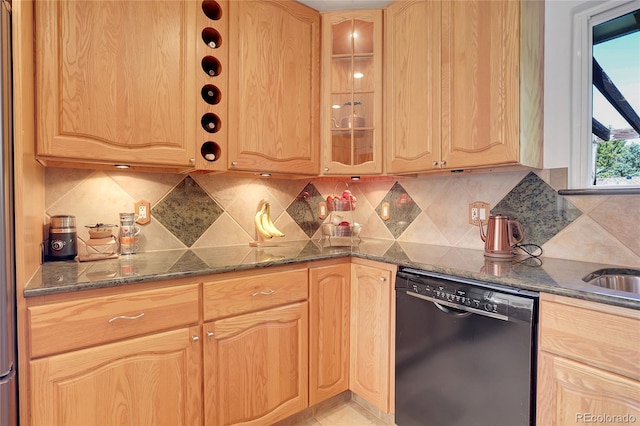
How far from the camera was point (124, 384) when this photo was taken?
123 cm

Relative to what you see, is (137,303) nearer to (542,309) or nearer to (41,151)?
(41,151)

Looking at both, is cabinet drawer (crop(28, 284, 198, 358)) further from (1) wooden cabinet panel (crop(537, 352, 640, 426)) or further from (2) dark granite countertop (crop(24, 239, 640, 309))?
(1) wooden cabinet panel (crop(537, 352, 640, 426))

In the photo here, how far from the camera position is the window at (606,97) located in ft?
4.95

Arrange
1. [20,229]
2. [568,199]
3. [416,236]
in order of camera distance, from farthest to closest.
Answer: [416,236] → [568,199] → [20,229]

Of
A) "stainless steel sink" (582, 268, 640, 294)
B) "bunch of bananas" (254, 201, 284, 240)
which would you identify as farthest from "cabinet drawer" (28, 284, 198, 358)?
"stainless steel sink" (582, 268, 640, 294)

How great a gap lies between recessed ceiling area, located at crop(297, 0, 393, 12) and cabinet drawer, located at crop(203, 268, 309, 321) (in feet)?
5.01

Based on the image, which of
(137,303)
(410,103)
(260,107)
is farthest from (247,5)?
(137,303)

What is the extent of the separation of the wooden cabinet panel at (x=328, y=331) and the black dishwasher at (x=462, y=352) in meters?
0.33

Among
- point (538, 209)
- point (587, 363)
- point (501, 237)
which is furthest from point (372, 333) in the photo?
point (538, 209)

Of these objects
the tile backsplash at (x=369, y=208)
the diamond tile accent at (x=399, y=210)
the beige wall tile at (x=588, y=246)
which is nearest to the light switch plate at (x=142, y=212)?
the tile backsplash at (x=369, y=208)

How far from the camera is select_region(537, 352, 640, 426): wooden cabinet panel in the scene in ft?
3.21

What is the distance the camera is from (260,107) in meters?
1.81

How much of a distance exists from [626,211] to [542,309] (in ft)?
2.29

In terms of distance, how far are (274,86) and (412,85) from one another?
75cm
